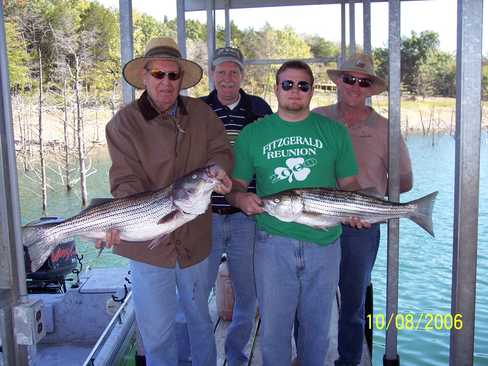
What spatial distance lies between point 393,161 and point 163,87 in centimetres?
167

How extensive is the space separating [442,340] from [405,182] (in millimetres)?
7110

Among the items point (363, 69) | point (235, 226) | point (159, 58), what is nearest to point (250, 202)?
point (235, 226)

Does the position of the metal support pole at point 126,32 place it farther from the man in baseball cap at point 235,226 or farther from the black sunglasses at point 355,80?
the black sunglasses at point 355,80

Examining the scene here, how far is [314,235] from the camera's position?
311 centimetres

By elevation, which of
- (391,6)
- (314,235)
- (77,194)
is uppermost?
(391,6)

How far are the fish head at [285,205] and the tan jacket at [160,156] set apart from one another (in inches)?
16.0

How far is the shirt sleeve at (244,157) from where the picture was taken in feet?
10.5

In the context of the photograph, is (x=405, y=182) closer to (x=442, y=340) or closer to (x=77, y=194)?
(x=442, y=340)

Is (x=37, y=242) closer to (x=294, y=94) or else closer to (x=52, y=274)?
(x=294, y=94)

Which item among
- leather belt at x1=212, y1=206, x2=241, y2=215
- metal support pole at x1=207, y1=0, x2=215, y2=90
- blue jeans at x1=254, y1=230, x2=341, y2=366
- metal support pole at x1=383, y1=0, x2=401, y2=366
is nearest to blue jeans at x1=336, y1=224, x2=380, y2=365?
metal support pole at x1=383, y1=0, x2=401, y2=366

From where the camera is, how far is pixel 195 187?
2.96 metres

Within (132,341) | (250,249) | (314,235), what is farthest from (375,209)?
(132,341)

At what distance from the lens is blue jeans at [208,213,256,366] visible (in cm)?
377

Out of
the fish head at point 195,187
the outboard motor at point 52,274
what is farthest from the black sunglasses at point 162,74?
the outboard motor at point 52,274
